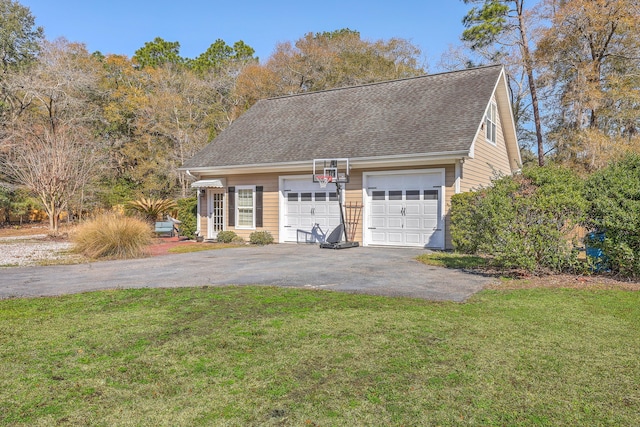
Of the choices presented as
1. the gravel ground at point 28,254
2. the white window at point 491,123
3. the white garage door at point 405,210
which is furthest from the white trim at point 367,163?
the gravel ground at point 28,254

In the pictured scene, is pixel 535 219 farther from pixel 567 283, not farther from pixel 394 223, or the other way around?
pixel 394 223

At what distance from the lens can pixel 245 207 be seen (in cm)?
1555

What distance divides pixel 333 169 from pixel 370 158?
110 centimetres

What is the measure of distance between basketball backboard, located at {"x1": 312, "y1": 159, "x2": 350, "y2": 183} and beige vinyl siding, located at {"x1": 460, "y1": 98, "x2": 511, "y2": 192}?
3265 mm

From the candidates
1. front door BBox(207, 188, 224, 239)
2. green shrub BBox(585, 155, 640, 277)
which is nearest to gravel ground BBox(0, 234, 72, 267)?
front door BBox(207, 188, 224, 239)

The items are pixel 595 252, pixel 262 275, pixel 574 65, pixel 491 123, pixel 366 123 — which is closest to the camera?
pixel 595 252

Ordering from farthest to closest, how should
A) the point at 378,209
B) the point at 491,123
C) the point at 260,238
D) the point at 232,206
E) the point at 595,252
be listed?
the point at 232,206
the point at 491,123
the point at 260,238
the point at 378,209
the point at 595,252

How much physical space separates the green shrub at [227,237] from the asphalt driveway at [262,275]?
4.34m

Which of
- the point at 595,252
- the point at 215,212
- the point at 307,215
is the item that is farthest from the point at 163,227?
the point at 595,252

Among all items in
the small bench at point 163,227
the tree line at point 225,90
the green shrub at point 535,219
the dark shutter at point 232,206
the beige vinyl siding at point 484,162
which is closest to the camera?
the green shrub at point 535,219

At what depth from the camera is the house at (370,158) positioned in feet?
40.3

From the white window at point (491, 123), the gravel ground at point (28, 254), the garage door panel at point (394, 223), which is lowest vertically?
the gravel ground at point (28, 254)

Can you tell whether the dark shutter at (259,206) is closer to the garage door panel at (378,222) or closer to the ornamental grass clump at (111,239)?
the garage door panel at (378,222)

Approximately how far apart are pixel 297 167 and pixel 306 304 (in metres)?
9.19
